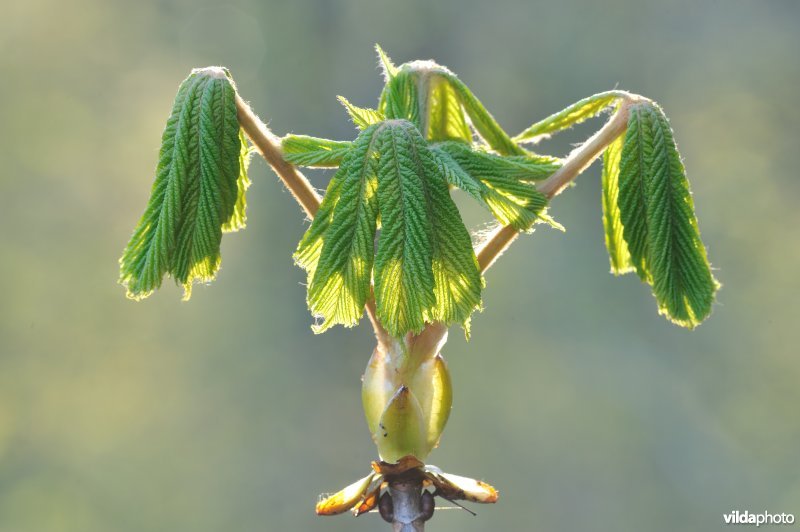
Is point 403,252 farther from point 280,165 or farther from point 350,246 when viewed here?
point 280,165

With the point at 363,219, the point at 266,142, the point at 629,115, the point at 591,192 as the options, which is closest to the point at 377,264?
the point at 363,219

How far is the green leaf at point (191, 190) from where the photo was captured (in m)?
0.72

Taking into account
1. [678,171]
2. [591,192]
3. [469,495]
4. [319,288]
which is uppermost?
[591,192]

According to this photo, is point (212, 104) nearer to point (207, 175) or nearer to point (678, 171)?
point (207, 175)

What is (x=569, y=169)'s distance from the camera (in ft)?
2.54

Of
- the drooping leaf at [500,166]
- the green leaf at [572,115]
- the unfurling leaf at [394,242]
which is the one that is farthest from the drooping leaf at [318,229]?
the green leaf at [572,115]

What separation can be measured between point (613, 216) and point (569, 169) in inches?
4.2

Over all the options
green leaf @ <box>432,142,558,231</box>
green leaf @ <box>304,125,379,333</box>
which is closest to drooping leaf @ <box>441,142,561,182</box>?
green leaf @ <box>432,142,558,231</box>

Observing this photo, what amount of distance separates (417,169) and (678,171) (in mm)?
237

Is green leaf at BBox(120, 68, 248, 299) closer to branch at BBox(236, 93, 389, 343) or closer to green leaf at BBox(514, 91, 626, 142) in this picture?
branch at BBox(236, 93, 389, 343)

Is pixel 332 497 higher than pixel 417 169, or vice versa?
pixel 417 169

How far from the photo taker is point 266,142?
76cm

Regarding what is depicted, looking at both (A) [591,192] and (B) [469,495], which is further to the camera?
(A) [591,192]

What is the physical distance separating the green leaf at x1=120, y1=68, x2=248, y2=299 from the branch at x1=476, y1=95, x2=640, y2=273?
0.22 meters
